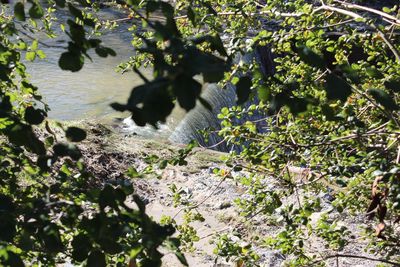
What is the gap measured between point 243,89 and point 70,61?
0.37 metres

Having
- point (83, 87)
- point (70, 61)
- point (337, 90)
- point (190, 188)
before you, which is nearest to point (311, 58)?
point (337, 90)

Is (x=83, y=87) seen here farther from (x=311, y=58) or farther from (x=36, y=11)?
(x=311, y=58)

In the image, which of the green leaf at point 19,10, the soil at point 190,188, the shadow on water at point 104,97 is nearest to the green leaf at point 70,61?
the green leaf at point 19,10

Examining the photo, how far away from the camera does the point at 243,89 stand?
43.3 inches

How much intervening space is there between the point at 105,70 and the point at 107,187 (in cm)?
979

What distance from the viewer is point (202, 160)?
6.71 m

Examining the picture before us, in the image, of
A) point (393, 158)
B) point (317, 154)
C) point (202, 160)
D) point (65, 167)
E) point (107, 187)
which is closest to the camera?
point (107, 187)

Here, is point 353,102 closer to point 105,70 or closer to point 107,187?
point 107,187

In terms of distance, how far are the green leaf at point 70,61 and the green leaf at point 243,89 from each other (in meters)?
0.34

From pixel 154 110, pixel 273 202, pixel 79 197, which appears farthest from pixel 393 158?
pixel 154 110

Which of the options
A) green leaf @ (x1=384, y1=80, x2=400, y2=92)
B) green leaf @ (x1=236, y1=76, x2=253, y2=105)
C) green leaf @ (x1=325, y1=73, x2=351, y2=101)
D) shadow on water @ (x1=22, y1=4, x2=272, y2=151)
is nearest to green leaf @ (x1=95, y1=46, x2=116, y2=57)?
green leaf @ (x1=236, y1=76, x2=253, y2=105)

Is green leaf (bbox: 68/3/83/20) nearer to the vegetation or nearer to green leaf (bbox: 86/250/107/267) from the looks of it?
the vegetation

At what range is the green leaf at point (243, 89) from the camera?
3.57ft

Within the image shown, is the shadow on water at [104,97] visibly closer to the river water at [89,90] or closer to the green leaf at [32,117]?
the river water at [89,90]
